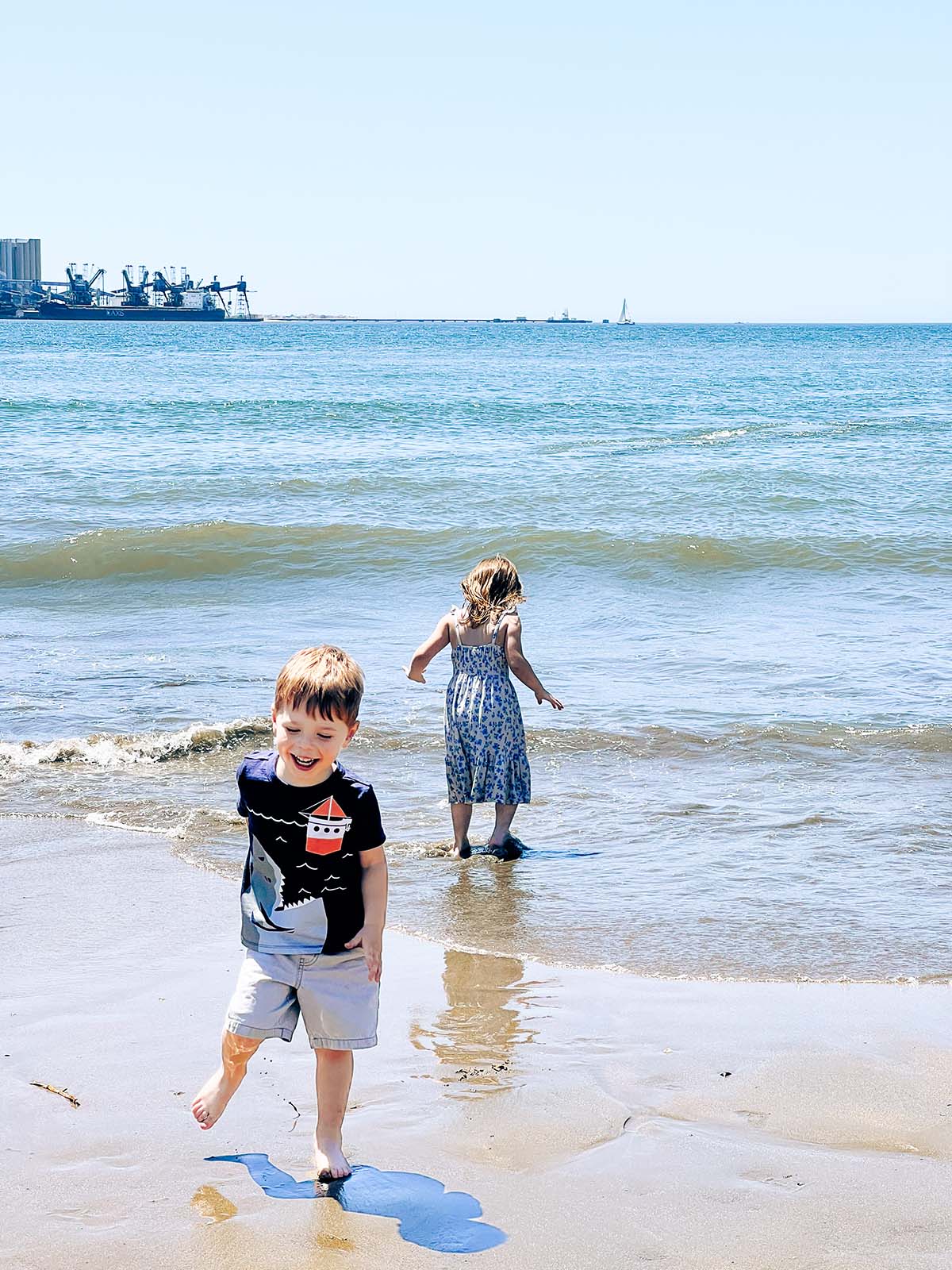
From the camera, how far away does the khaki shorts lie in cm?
314

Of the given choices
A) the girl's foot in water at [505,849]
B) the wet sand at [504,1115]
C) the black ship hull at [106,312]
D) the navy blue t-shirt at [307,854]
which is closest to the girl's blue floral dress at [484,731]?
the girl's foot in water at [505,849]

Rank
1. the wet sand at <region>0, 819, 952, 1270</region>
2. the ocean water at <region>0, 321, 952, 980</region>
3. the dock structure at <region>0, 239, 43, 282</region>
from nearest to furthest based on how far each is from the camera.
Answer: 1. the wet sand at <region>0, 819, 952, 1270</region>
2. the ocean water at <region>0, 321, 952, 980</region>
3. the dock structure at <region>0, 239, 43, 282</region>

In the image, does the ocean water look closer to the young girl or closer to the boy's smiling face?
the young girl

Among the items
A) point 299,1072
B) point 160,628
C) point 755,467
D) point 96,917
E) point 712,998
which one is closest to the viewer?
point 299,1072

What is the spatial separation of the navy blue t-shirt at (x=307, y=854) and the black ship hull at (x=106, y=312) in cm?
13920

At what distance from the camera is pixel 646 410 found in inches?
1272

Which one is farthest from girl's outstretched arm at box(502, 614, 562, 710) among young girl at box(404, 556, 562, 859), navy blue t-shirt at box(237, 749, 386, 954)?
navy blue t-shirt at box(237, 749, 386, 954)

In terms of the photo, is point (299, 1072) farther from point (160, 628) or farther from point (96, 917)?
point (160, 628)

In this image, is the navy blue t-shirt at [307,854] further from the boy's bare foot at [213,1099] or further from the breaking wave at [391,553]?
the breaking wave at [391,553]

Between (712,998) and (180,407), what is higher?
(180,407)

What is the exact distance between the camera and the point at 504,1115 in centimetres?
342

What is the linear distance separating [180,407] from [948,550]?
21461 mm

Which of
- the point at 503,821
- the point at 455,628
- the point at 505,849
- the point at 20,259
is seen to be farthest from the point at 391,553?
the point at 20,259

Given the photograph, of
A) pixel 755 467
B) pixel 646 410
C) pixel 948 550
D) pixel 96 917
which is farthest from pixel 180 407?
pixel 96 917
